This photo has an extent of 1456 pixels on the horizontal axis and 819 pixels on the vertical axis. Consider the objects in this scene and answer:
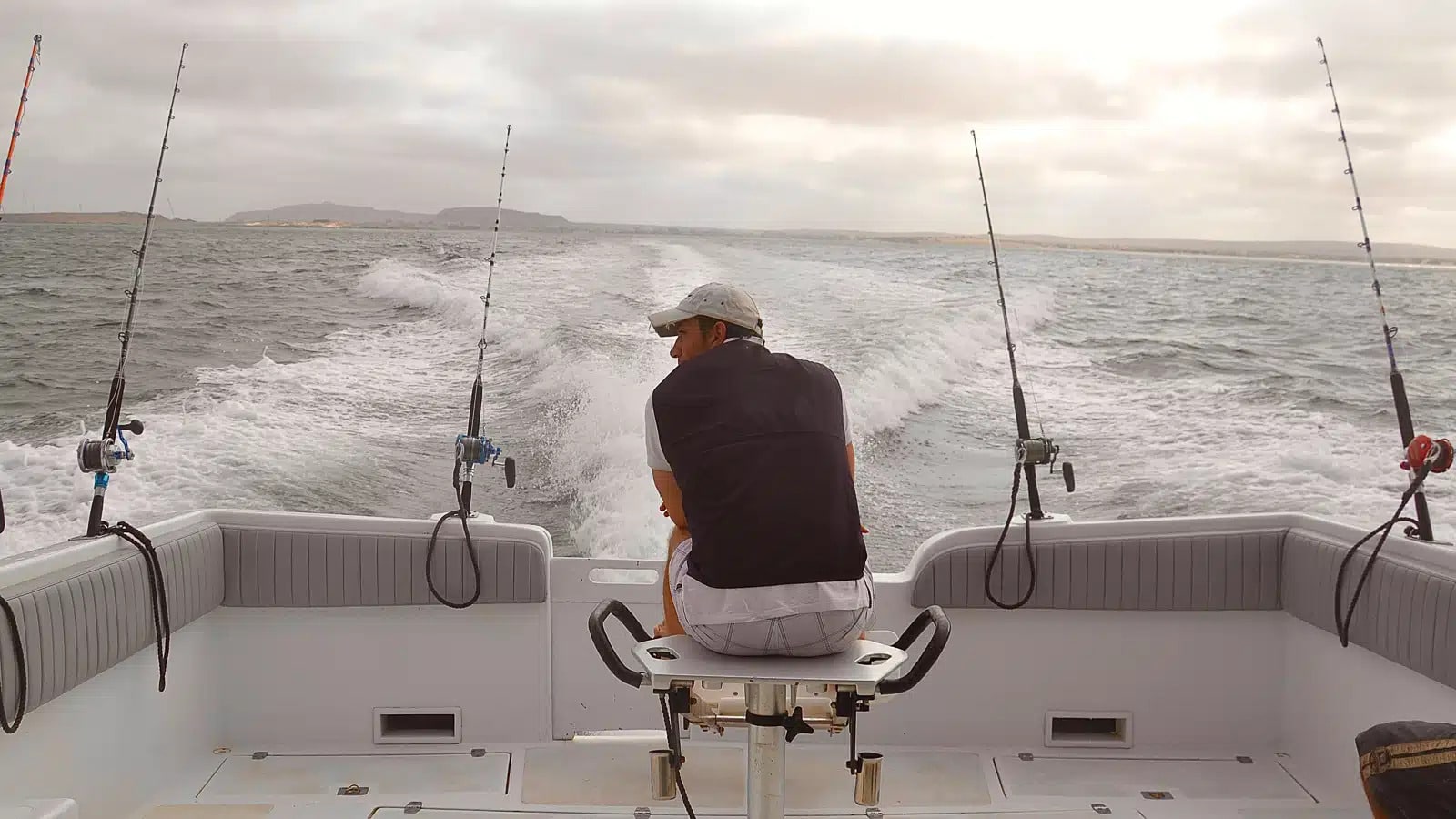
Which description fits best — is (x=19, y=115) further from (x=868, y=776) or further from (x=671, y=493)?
(x=868, y=776)

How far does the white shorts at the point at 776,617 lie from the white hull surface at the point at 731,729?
97 cm

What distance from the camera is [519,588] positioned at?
234cm

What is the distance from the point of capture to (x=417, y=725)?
245 cm

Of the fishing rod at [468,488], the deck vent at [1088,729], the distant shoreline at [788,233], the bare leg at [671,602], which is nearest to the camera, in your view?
the bare leg at [671,602]

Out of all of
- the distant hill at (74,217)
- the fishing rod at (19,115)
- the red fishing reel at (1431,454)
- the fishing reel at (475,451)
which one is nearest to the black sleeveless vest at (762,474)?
the fishing reel at (475,451)

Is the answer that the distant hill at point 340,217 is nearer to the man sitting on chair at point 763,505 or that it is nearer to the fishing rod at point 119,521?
the fishing rod at point 119,521

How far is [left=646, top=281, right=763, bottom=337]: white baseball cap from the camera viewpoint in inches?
56.7

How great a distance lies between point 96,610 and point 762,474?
1.29m

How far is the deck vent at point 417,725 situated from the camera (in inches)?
94.4

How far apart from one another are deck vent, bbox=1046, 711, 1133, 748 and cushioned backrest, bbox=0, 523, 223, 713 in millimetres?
1826

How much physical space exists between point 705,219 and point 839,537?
839cm

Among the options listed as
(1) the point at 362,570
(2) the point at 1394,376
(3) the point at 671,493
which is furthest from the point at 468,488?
(2) the point at 1394,376

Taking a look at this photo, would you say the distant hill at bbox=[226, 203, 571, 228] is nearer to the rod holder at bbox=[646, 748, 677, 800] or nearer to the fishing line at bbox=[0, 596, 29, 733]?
the fishing line at bbox=[0, 596, 29, 733]

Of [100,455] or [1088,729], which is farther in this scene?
[1088,729]
